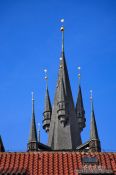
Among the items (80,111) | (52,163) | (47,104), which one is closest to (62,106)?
(80,111)

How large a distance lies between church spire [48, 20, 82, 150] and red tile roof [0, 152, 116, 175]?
55.5 metres

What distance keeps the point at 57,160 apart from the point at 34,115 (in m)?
57.3

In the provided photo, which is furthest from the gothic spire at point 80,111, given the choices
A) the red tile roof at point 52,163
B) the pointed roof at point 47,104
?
the red tile roof at point 52,163

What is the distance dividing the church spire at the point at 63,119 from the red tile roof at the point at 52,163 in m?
55.5

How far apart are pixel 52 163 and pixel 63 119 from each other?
A: 6389 centimetres

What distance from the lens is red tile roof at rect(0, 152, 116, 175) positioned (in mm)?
41188

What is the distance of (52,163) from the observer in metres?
42.9

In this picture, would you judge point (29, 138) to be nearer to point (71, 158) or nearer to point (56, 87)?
point (56, 87)

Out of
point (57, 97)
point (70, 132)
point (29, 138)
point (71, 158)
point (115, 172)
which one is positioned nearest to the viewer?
point (115, 172)

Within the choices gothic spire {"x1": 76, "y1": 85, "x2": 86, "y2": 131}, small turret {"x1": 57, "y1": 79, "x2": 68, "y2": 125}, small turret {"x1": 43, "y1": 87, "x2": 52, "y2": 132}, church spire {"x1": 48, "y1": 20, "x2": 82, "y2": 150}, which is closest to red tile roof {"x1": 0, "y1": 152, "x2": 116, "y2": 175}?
church spire {"x1": 48, "y1": 20, "x2": 82, "y2": 150}

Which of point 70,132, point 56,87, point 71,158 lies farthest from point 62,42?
point 71,158

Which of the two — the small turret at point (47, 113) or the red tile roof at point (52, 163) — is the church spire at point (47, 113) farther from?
the red tile roof at point (52, 163)

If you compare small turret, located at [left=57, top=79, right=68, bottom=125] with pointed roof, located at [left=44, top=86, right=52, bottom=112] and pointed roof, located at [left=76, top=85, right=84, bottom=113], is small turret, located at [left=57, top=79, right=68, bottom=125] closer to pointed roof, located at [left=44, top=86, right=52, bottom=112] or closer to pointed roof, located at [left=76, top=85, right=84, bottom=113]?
pointed roof, located at [left=76, top=85, right=84, bottom=113]

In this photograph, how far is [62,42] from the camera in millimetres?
119625
